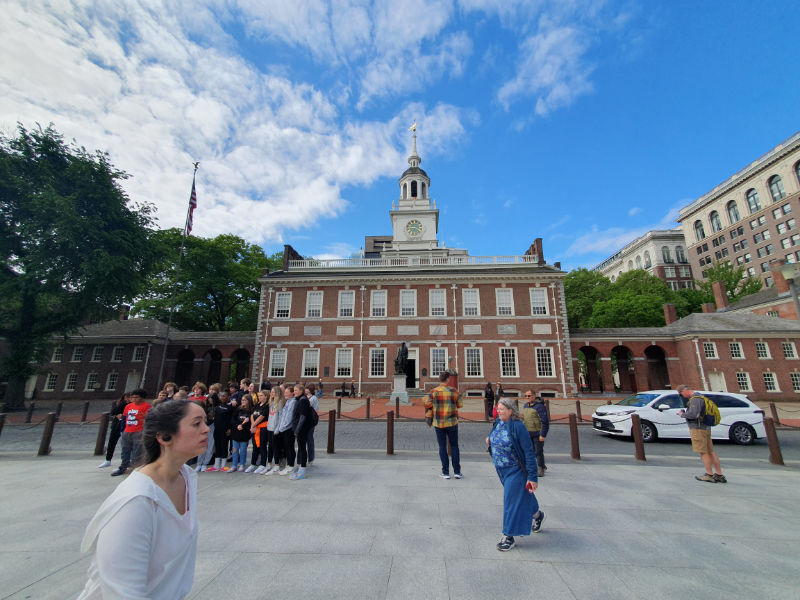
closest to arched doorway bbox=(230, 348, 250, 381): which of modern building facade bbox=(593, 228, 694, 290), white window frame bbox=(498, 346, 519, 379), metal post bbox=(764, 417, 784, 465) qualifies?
white window frame bbox=(498, 346, 519, 379)

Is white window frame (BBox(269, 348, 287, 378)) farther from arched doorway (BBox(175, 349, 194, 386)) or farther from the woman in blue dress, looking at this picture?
the woman in blue dress

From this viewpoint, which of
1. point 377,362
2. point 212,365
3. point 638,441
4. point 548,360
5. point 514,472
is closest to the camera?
point 514,472

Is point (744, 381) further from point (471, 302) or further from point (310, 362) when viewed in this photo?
point (310, 362)

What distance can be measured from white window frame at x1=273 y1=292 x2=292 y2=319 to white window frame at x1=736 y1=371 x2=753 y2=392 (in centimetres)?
3491

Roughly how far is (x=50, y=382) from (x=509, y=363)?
37723mm

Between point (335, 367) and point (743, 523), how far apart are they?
25463 millimetres

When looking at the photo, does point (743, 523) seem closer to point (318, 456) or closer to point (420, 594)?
point (420, 594)

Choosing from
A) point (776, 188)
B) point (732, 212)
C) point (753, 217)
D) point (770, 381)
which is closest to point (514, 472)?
point (770, 381)

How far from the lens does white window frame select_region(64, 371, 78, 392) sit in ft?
94.5

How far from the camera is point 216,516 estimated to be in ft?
16.9

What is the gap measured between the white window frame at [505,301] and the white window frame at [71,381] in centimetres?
3545

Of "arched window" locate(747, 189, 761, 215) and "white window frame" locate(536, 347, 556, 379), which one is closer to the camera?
"white window frame" locate(536, 347, 556, 379)

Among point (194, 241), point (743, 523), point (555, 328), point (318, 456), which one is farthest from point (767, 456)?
point (194, 241)

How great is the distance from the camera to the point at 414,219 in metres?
40.2
